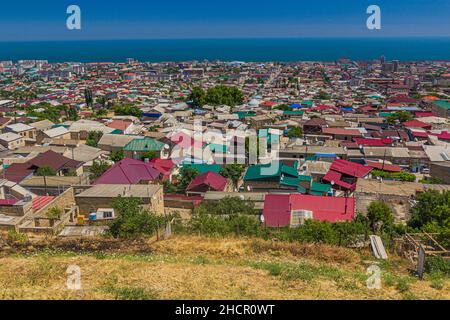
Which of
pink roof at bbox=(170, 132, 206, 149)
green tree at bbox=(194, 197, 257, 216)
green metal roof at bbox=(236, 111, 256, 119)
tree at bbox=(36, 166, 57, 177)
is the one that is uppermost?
green metal roof at bbox=(236, 111, 256, 119)

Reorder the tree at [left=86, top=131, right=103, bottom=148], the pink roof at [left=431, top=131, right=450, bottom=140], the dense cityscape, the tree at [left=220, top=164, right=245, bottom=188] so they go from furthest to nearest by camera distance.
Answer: the pink roof at [left=431, top=131, right=450, bottom=140]
the tree at [left=86, top=131, right=103, bottom=148]
the tree at [left=220, top=164, right=245, bottom=188]
the dense cityscape

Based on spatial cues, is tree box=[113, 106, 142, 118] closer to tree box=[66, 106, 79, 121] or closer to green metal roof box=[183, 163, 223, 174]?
tree box=[66, 106, 79, 121]

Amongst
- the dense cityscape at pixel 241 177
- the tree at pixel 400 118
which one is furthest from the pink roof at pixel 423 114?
the tree at pixel 400 118

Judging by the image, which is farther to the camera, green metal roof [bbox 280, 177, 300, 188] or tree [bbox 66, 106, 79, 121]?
tree [bbox 66, 106, 79, 121]

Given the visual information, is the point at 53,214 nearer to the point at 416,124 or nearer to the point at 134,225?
the point at 134,225

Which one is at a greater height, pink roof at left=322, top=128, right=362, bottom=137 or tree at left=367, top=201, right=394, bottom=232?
pink roof at left=322, top=128, right=362, bottom=137

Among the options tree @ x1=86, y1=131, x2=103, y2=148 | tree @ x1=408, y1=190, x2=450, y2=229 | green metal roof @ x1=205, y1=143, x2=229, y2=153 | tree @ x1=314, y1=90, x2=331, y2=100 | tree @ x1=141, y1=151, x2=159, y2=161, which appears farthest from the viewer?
tree @ x1=314, y1=90, x2=331, y2=100

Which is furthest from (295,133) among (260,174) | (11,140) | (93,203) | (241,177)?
(11,140)

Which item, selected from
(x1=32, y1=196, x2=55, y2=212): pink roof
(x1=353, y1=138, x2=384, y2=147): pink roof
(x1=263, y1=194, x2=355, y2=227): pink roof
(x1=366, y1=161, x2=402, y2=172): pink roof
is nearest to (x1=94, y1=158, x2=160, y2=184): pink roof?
(x1=32, y1=196, x2=55, y2=212): pink roof
